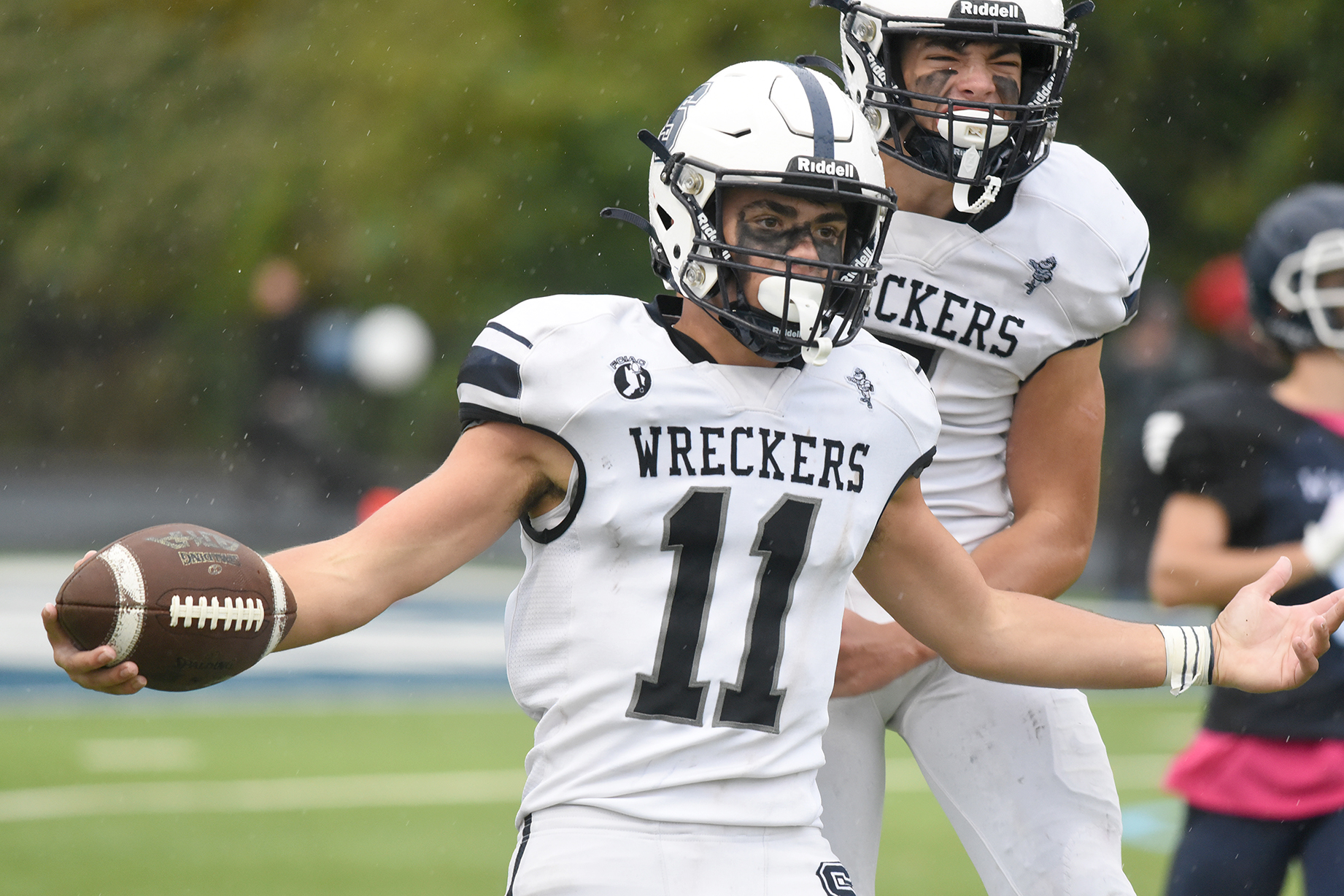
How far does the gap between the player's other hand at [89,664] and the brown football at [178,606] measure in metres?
0.01

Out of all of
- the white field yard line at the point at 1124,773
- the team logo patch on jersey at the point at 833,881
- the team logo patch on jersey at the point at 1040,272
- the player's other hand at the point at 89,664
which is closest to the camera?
the player's other hand at the point at 89,664

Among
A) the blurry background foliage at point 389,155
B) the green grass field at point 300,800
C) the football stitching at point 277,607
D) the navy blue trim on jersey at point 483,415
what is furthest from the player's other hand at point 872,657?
the blurry background foliage at point 389,155

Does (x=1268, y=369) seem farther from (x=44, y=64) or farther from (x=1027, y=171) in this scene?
(x=44, y=64)

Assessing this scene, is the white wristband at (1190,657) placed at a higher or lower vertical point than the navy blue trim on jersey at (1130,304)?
lower

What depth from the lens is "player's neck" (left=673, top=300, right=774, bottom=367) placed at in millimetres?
3143

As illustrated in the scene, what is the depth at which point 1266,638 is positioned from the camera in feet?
10.7

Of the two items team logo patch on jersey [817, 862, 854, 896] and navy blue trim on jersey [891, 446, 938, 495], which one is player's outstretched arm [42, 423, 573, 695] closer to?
navy blue trim on jersey [891, 446, 938, 495]

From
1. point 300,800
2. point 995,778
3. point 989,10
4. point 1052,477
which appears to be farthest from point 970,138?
point 300,800

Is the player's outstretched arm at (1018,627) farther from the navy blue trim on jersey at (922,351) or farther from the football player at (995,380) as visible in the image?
the navy blue trim on jersey at (922,351)

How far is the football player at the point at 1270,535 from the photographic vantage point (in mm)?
4137

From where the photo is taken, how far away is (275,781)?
809 cm

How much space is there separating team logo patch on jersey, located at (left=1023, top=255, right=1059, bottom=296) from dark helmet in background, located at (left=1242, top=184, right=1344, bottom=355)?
87 centimetres

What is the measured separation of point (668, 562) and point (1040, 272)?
1197 mm

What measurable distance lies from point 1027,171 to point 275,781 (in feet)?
17.9
